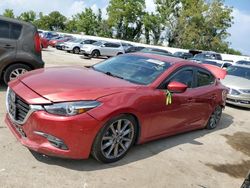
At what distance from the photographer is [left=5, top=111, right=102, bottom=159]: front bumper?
4.06 metres

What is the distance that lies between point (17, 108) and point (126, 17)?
6466 cm

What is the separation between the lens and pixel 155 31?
6488cm

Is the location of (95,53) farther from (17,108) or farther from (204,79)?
(17,108)

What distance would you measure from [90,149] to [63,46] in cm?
2817

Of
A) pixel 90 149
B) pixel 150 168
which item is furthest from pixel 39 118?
pixel 150 168

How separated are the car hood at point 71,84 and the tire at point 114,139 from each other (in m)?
0.43

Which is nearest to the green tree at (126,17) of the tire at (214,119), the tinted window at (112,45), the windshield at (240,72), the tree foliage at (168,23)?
the tree foliage at (168,23)

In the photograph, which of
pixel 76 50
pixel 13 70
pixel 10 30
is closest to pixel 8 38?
pixel 10 30

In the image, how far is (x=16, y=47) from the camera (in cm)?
802

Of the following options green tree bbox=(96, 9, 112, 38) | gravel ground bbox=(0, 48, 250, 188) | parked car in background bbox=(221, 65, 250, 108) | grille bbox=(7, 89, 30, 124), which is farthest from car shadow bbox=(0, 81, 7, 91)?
green tree bbox=(96, 9, 112, 38)

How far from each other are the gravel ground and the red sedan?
236mm

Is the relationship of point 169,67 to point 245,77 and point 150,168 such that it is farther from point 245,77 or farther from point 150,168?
point 245,77

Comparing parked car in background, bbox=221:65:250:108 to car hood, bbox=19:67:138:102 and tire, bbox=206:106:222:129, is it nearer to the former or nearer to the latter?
tire, bbox=206:106:222:129

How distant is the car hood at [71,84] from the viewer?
4.25m
